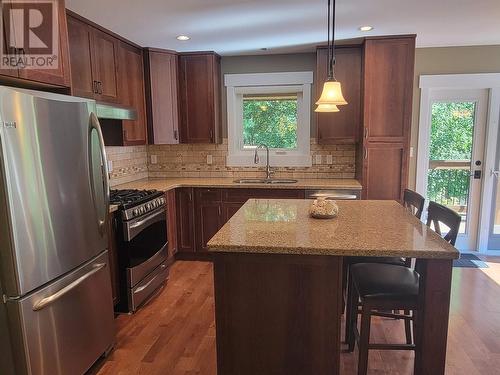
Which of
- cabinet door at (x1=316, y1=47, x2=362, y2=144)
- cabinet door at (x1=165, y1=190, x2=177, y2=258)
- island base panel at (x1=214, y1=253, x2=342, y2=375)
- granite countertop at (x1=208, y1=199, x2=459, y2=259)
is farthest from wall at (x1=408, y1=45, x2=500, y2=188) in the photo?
island base panel at (x1=214, y1=253, x2=342, y2=375)

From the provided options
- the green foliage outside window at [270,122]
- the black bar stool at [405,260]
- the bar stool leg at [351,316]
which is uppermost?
the green foliage outside window at [270,122]

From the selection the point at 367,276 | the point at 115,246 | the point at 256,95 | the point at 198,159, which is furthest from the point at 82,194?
the point at 256,95

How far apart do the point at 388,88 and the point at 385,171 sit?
829 millimetres

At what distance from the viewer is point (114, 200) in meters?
2.83

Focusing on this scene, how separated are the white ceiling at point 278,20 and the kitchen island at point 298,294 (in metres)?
1.70

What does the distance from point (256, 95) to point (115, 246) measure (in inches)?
100

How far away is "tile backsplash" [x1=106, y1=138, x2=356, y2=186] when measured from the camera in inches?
166

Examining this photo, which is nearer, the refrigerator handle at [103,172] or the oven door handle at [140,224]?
the refrigerator handle at [103,172]

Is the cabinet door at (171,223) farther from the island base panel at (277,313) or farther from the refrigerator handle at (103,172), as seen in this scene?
the island base panel at (277,313)

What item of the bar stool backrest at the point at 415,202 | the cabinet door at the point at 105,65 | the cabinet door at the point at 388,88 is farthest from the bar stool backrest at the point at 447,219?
the cabinet door at the point at 105,65

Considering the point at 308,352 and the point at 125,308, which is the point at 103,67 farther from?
the point at 308,352

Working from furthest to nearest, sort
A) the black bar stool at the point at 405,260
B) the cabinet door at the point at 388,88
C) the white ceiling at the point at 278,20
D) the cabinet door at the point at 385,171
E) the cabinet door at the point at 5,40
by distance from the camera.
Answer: the cabinet door at the point at 385,171, the cabinet door at the point at 388,88, the white ceiling at the point at 278,20, the black bar stool at the point at 405,260, the cabinet door at the point at 5,40

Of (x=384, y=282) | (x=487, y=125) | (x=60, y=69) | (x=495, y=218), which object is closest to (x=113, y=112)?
(x=60, y=69)

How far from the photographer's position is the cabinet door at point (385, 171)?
3609 mm
